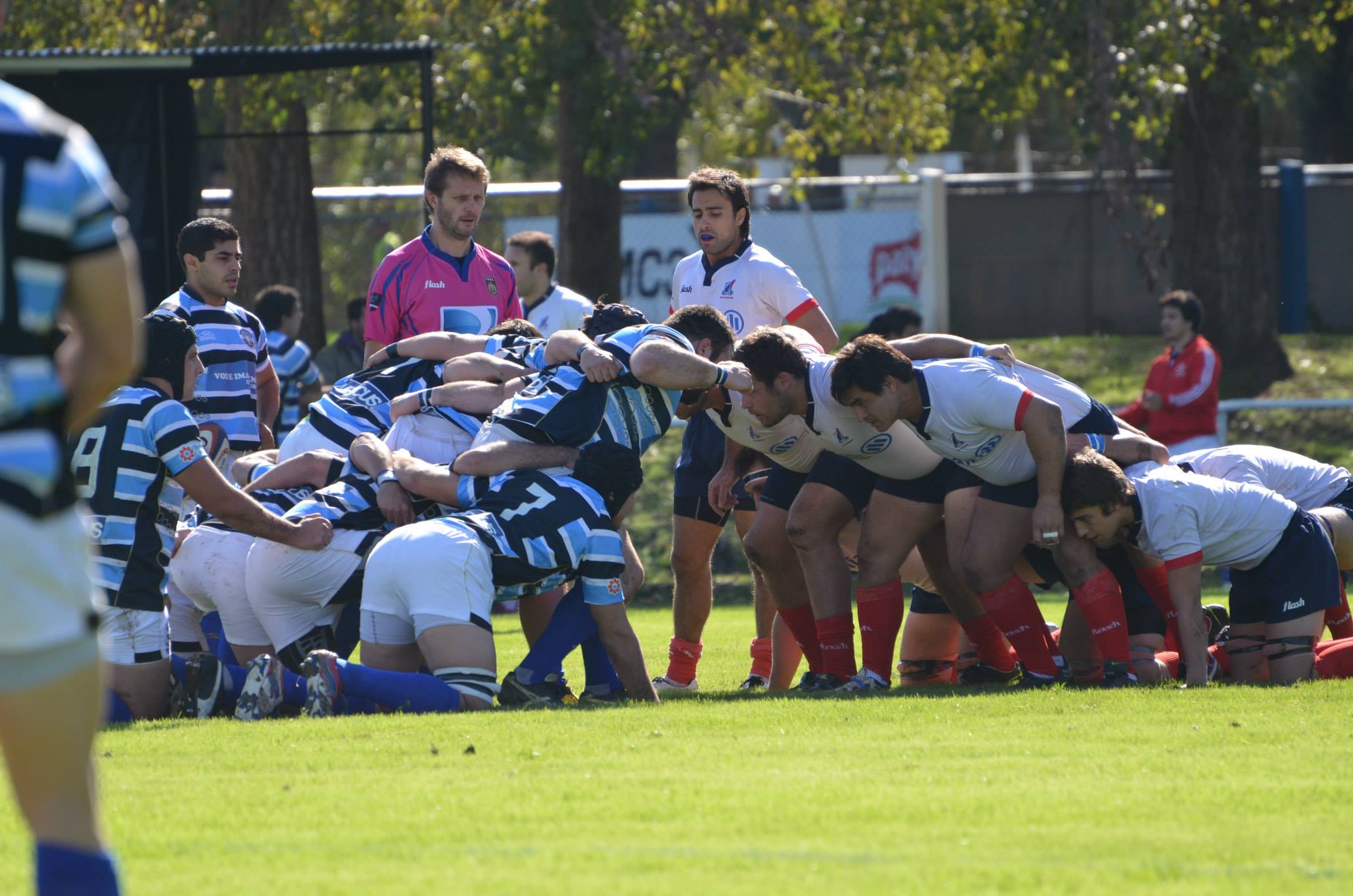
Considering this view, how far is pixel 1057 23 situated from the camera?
48.2 ft

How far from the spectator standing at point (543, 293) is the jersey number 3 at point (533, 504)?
16.5 ft

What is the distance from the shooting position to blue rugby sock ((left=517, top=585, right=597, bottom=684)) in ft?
21.9

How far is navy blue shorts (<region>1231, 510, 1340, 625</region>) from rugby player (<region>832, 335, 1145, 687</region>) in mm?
617

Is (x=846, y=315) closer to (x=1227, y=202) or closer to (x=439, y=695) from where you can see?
(x=1227, y=202)

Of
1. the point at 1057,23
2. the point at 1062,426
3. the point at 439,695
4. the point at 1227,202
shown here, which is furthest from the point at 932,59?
the point at 439,695

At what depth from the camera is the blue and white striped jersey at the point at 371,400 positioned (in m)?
7.68

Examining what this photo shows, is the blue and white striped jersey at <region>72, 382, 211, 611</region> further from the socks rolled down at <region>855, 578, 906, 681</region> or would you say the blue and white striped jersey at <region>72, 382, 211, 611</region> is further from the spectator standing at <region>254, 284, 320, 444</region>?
the spectator standing at <region>254, 284, 320, 444</region>

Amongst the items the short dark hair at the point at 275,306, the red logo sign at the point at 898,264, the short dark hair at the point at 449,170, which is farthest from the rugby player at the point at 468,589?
the red logo sign at the point at 898,264

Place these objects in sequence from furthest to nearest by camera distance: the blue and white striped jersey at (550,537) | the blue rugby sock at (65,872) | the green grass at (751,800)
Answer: the blue and white striped jersey at (550,537) < the green grass at (751,800) < the blue rugby sock at (65,872)

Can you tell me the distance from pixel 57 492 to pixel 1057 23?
42.9 feet

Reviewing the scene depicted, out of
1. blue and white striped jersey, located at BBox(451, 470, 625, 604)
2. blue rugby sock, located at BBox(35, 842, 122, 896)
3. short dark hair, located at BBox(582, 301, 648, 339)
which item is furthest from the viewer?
short dark hair, located at BBox(582, 301, 648, 339)

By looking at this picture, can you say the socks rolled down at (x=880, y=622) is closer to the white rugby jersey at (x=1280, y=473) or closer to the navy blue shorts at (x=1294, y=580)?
the navy blue shorts at (x=1294, y=580)

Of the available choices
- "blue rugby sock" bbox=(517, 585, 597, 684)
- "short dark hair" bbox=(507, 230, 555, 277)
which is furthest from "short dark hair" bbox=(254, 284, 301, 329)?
"blue rugby sock" bbox=(517, 585, 597, 684)

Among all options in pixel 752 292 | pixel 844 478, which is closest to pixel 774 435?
pixel 844 478
